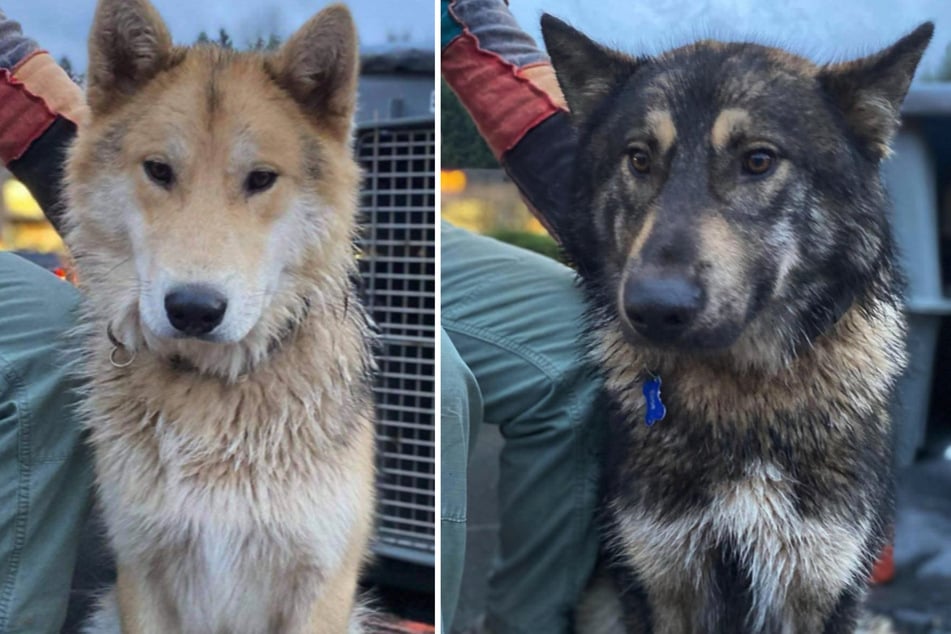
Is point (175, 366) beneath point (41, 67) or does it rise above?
beneath

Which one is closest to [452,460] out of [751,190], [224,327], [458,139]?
[224,327]

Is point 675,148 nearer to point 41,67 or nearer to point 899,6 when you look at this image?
point 899,6

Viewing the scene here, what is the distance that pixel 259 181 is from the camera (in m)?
1.71

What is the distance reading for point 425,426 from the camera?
80.4 inches

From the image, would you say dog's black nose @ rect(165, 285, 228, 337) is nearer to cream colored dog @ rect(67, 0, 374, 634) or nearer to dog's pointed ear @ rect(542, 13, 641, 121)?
cream colored dog @ rect(67, 0, 374, 634)

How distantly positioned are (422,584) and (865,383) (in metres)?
1.01

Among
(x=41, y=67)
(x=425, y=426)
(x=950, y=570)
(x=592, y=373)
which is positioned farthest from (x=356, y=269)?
(x=950, y=570)

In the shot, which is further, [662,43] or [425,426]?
[425,426]

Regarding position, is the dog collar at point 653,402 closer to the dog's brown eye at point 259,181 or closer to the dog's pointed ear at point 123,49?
the dog's brown eye at point 259,181

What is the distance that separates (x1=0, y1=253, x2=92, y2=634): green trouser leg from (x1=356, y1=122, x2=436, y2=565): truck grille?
0.61 meters

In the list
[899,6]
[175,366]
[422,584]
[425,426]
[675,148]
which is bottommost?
[422,584]

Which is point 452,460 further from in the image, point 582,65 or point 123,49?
point 123,49

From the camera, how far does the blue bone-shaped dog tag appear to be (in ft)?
6.19

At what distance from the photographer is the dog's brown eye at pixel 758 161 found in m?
1.66
